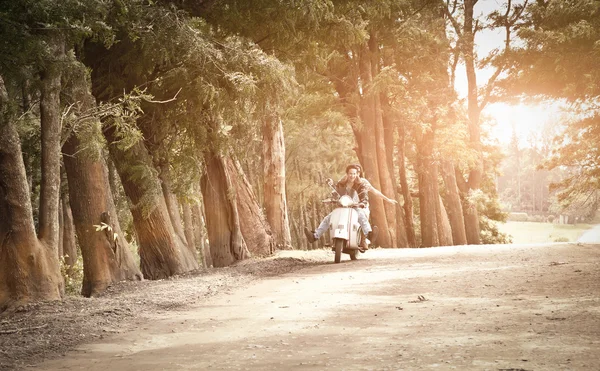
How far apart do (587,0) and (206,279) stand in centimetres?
1974

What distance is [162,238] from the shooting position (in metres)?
14.0

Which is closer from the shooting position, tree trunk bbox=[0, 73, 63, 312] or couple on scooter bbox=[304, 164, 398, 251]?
tree trunk bbox=[0, 73, 63, 312]

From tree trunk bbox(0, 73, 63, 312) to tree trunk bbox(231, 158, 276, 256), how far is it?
706cm

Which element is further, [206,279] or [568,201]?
[568,201]

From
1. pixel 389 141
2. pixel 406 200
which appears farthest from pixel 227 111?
pixel 406 200

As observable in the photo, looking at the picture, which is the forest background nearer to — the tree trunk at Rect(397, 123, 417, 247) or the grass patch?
the tree trunk at Rect(397, 123, 417, 247)

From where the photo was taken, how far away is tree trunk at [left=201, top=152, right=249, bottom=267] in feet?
51.2

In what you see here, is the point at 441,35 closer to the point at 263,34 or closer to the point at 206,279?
the point at 263,34

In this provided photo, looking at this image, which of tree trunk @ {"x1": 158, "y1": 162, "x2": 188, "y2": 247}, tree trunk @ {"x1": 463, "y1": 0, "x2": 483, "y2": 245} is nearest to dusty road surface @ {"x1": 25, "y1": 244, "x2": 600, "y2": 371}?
tree trunk @ {"x1": 158, "y1": 162, "x2": 188, "y2": 247}

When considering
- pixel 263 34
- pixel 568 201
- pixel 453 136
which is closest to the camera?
pixel 263 34

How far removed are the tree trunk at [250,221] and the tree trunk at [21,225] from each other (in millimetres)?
7063

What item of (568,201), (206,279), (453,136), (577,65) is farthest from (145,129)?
(568,201)

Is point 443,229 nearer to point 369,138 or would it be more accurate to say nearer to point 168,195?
point 369,138

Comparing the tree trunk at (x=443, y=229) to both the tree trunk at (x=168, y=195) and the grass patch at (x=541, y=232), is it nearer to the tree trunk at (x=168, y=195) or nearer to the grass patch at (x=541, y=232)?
the tree trunk at (x=168, y=195)
